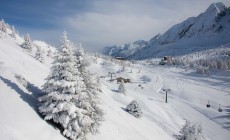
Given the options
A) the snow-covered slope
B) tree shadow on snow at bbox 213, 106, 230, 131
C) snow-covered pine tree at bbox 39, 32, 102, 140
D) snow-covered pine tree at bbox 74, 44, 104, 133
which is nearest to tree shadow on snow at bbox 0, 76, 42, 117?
the snow-covered slope

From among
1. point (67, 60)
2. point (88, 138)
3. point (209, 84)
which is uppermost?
point (67, 60)

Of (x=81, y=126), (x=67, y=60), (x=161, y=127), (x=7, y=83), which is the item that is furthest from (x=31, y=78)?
(x=161, y=127)

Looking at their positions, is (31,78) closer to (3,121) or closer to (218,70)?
(3,121)

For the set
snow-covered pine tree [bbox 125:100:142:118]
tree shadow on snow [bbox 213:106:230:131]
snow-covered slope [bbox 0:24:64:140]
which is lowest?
tree shadow on snow [bbox 213:106:230:131]

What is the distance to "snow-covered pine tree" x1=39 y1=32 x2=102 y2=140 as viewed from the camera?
26.4 meters

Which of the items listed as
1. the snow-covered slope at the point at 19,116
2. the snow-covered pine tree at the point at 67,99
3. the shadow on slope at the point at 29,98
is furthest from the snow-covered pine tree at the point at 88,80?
the snow-covered slope at the point at 19,116

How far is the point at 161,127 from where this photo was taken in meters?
58.4

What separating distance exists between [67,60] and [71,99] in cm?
438

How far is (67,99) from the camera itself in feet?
87.6

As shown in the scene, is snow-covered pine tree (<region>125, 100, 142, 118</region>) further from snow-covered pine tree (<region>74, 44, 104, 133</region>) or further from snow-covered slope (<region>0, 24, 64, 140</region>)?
snow-covered slope (<region>0, 24, 64, 140</region>)

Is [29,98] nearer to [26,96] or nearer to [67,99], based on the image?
[26,96]

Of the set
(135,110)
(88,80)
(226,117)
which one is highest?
(88,80)

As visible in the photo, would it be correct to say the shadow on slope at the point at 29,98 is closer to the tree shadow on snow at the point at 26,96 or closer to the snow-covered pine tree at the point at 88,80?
the tree shadow on snow at the point at 26,96

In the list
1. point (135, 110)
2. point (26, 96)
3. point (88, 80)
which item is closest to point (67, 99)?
point (88, 80)
